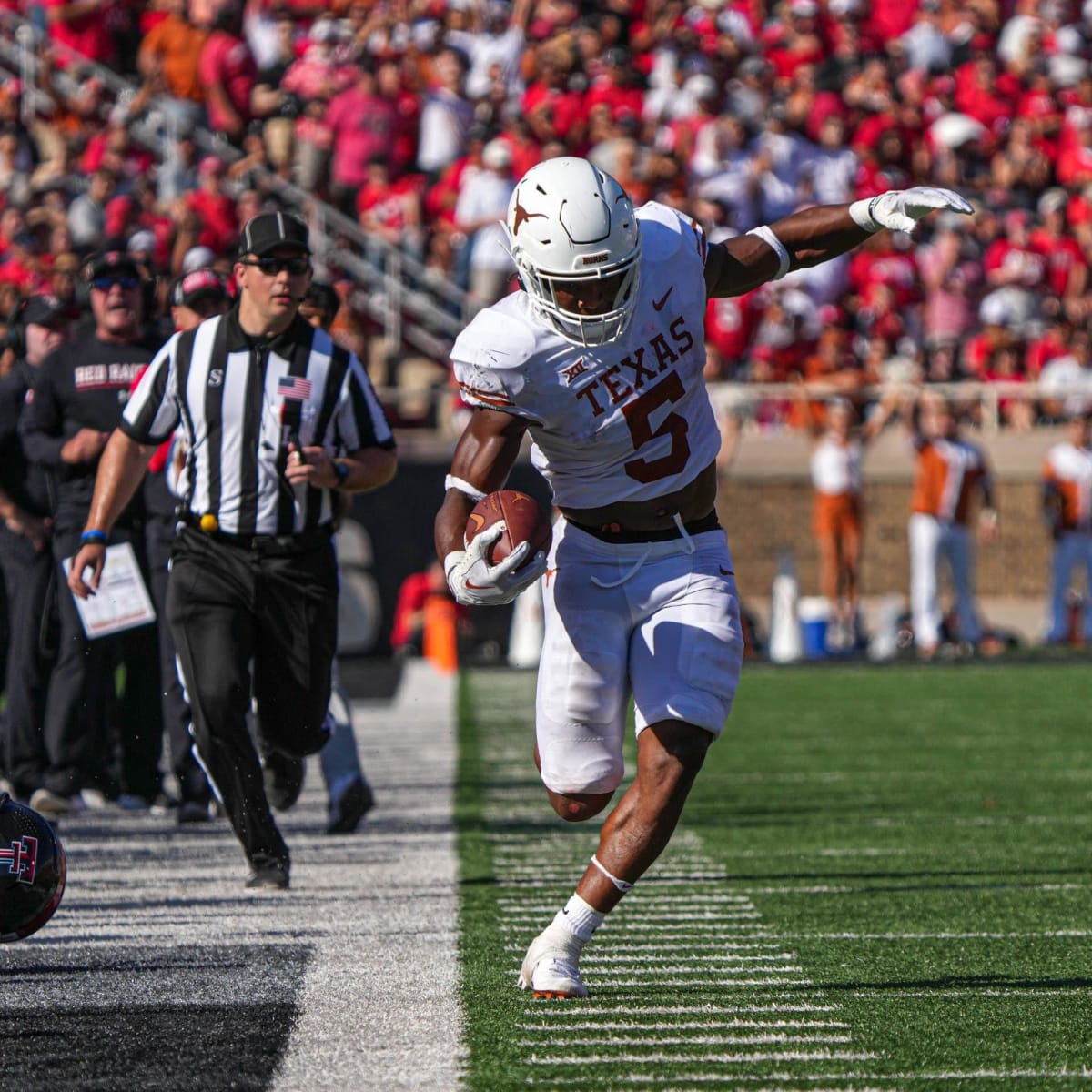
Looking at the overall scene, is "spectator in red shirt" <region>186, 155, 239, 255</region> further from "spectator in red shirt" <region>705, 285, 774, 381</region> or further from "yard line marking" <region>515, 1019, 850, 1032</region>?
"yard line marking" <region>515, 1019, 850, 1032</region>

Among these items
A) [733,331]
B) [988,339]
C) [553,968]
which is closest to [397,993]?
[553,968]

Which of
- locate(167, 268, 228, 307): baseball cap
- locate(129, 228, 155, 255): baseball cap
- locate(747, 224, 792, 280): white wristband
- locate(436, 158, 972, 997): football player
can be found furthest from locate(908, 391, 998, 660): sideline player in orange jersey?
locate(436, 158, 972, 997): football player

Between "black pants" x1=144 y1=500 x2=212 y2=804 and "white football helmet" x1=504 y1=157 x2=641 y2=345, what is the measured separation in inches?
124

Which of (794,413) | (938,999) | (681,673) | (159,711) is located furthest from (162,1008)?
(794,413)

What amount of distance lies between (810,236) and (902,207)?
7.8 inches

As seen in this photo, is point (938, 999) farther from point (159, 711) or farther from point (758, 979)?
point (159, 711)

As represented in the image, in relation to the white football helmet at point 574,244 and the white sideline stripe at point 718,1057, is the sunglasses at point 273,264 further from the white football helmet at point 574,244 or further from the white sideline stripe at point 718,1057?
the white sideline stripe at point 718,1057

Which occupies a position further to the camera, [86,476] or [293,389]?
[86,476]

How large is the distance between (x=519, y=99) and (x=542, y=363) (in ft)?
42.3

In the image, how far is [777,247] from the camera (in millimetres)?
4445

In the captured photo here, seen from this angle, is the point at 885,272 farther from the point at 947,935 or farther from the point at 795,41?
the point at 947,935

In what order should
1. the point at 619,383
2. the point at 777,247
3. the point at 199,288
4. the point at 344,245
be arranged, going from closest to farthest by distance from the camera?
the point at 619,383
the point at 777,247
the point at 199,288
the point at 344,245

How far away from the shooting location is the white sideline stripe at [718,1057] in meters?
3.42

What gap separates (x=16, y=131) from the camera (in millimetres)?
15367
